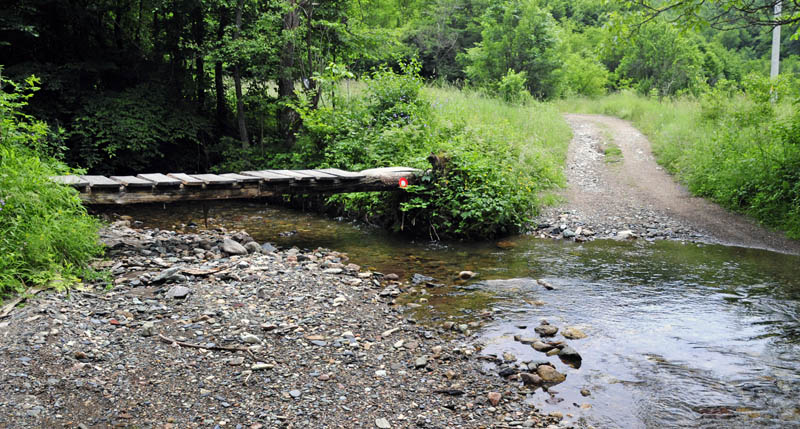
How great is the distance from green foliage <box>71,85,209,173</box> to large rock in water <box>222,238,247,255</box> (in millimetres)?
6074

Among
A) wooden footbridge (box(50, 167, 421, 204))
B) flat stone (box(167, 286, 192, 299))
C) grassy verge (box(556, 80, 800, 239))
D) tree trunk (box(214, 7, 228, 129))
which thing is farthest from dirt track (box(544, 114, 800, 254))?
tree trunk (box(214, 7, 228, 129))

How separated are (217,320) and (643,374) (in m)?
3.72

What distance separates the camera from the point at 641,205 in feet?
34.2

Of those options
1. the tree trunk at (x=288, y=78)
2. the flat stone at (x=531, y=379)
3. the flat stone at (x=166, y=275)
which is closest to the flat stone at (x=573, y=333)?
the flat stone at (x=531, y=379)

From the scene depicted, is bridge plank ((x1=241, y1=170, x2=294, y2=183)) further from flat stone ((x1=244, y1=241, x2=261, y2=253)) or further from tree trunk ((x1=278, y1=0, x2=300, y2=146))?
tree trunk ((x1=278, y1=0, x2=300, y2=146))

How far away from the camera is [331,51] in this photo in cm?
1371

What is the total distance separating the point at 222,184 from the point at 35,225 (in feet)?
9.24

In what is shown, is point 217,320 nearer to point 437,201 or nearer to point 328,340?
point 328,340

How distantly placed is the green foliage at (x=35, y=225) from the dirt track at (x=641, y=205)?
24.9ft

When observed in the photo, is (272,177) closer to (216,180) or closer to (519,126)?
(216,180)

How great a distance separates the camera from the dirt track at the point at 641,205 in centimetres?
863

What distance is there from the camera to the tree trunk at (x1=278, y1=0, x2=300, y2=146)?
12.4 meters

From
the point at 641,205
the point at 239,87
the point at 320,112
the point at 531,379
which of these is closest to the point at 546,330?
the point at 531,379

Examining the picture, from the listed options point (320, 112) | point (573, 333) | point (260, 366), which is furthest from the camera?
point (320, 112)
